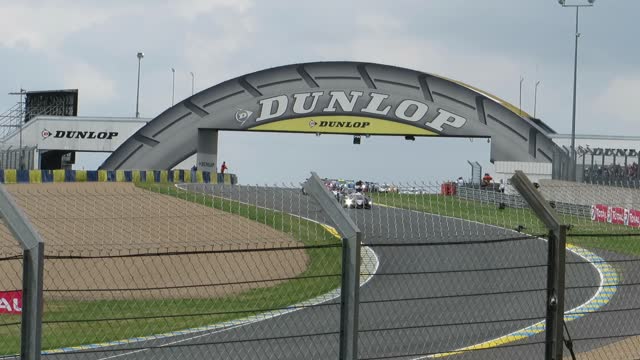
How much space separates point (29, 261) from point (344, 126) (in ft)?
190

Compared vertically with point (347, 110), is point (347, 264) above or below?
below

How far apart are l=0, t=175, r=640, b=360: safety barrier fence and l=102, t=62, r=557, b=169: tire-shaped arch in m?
31.2

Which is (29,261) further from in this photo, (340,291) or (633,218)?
(633,218)

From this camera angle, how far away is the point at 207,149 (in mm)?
66312

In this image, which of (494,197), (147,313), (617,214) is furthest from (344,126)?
(494,197)

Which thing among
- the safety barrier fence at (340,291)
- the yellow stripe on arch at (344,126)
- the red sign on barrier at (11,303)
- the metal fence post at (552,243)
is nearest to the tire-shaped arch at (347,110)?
the yellow stripe on arch at (344,126)

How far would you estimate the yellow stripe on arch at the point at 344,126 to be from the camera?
209 ft

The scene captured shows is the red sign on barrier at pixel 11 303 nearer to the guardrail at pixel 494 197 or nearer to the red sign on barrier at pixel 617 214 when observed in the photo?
the guardrail at pixel 494 197

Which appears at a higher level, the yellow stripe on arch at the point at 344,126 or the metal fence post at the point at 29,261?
the yellow stripe on arch at the point at 344,126

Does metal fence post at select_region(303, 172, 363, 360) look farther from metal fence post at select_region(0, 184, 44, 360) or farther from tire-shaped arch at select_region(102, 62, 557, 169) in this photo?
tire-shaped arch at select_region(102, 62, 557, 169)

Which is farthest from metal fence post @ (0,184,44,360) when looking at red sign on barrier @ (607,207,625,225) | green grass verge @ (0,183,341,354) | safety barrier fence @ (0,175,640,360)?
red sign on barrier @ (607,207,625,225)

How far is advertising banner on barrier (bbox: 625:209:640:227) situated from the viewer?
121 feet

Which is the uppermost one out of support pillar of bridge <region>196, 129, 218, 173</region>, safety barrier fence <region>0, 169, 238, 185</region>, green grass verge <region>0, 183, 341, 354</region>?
support pillar of bridge <region>196, 129, 218, 173</region>

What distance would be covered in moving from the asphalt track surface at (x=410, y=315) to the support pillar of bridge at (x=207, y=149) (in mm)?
39699
